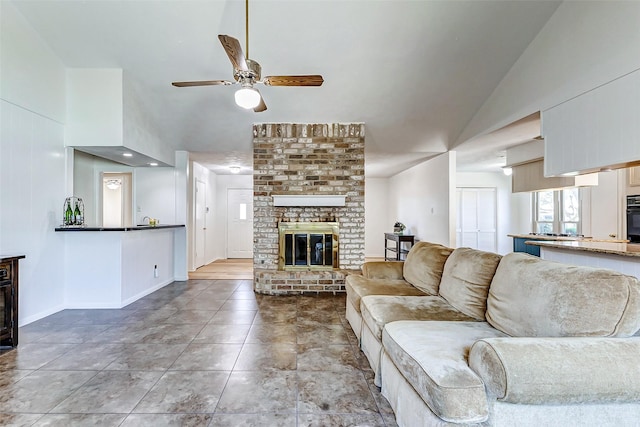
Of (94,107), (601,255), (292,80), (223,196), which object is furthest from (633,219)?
(223,196)

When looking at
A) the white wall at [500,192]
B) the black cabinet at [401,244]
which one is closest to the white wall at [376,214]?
the black cabinet at [401,244]

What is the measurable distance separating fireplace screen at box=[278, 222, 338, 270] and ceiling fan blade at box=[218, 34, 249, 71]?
259cm

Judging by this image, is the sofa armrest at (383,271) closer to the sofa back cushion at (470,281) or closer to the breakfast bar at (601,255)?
the sofa back cushion at (470,281)

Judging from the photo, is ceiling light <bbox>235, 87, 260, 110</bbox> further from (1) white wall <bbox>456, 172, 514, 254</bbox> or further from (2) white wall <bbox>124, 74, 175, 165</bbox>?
(1) white wall <bbox>456, 172, 514, 254</bbox>

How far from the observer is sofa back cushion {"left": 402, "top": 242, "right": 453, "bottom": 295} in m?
2.75

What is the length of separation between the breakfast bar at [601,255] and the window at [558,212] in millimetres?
3222

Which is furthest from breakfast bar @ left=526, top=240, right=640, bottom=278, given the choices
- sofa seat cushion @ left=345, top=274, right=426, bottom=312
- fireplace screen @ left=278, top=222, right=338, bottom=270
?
fireplace screen @ left=278, top=222, right=338, bottom=270

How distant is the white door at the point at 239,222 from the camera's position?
827cm

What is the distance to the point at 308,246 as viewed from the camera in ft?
15.6

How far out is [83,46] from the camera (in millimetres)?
3523

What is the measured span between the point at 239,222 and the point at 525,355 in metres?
7.67

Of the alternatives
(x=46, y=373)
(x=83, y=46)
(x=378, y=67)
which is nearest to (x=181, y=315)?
(x=46, y=373)

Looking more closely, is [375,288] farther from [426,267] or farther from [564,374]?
[564,374]

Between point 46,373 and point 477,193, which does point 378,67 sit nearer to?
point 46,373
